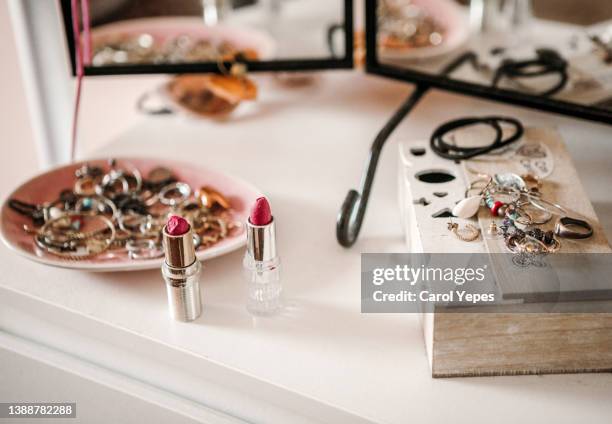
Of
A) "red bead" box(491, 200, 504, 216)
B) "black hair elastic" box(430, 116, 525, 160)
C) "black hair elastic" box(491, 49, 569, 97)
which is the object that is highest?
"black hair elastic" box(491, 49, 569, 97)

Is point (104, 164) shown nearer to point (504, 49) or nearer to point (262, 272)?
point (262, 272)

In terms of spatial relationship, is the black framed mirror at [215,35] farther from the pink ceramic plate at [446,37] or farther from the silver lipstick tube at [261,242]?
the silver lipstick tube at [261,242]

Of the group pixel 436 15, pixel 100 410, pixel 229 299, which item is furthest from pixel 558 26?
pixel 100 410

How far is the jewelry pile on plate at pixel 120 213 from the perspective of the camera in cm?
68

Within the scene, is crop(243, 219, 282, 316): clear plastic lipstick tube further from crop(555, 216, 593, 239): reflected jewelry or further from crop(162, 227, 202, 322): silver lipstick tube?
crop(555, 216, 593, 239): reflected jewelry

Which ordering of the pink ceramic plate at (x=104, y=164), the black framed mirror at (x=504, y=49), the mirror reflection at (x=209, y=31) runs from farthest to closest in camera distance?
the mirror reflection at (x=209, y=31)
the black framed mirror at (x=504, y=49)
the pink ceramic plate at (x=104, y=164)

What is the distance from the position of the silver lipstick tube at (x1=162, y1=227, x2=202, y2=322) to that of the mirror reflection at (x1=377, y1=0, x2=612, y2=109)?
0.37 metres

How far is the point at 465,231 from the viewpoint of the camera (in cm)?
58

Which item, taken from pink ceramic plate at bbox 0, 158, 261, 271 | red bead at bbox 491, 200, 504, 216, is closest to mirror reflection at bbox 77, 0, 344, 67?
pink ceramic plate at bbox 0, 158, 261, 271

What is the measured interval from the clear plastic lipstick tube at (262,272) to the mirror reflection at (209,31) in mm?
333

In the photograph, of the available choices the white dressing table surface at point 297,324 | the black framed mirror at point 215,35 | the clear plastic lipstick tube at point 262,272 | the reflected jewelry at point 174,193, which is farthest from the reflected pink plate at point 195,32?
the clear plastic lipstick tube at point 262,272

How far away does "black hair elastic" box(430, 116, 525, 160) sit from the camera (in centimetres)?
67

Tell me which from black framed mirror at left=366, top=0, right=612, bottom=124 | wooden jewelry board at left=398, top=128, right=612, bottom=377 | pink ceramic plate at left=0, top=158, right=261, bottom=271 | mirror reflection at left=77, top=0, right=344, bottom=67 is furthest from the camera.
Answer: mirror reflection at left=77, top=0, right=344, bottom=67

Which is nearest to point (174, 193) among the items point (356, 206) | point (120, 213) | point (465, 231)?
point (120, 213)
